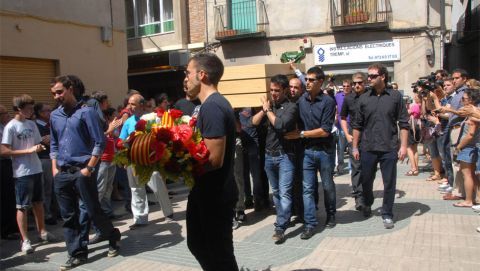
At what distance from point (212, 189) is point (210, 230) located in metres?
0.31

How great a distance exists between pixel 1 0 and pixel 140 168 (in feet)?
25.3

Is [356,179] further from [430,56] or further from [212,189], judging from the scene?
[430,56]

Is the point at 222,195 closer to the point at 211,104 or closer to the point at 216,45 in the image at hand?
the point at 211,104

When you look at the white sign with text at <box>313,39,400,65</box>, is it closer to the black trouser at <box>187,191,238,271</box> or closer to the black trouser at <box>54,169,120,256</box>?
the black trouser at <box>54,169,120,256</box>

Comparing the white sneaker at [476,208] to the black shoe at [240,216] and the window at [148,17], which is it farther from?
the window at [148,17]

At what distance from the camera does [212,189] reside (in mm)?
3428

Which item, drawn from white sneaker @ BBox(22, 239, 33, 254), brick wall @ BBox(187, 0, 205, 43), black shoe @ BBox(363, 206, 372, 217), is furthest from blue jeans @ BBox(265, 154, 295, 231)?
brick wall @ BBox(187, 0, 205, 43)

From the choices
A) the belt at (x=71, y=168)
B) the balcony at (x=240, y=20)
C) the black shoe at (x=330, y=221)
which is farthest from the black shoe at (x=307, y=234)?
the balcony at (x=240, y=20)

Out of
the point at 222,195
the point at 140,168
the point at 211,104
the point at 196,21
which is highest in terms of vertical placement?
the point at 196,21

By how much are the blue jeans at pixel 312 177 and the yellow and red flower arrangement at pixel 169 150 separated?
281cm

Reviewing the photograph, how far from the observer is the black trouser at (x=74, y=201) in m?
5.30

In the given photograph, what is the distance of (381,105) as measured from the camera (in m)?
6.21

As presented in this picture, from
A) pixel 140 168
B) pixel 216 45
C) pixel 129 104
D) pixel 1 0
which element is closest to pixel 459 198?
pixel 129 104

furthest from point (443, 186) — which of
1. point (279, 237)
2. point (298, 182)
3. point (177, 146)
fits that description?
point (177, 146)
